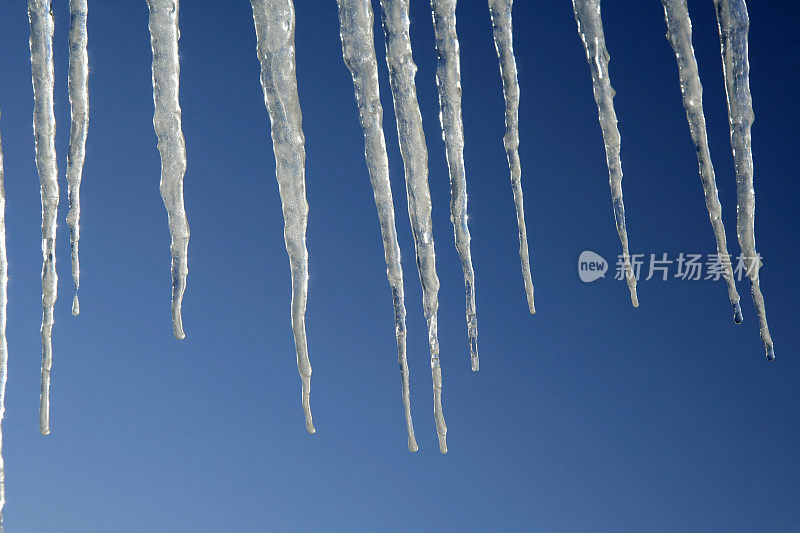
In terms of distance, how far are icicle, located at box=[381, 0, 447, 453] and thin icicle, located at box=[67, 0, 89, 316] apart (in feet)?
0.90

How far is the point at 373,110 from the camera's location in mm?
568

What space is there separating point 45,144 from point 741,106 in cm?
65

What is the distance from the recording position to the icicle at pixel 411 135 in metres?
0.57

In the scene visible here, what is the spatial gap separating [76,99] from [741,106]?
62 cm

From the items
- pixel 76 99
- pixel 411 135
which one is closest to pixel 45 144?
pixel 76 99

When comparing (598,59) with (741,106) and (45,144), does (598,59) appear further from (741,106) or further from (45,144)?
(45,144)

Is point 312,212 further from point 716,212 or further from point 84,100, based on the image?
point 716,212

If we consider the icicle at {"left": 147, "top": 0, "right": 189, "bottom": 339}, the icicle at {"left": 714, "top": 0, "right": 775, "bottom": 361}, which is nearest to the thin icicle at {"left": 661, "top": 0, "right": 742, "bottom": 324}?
the icicle at {"left": 714, "top": 0, "right": 775, "bottom": 361}

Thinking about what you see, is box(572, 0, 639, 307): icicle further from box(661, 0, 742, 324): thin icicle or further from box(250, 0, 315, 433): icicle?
box(250, 0, 315, 433): icicle

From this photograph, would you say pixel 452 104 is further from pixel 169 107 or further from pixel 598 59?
pixel 169 107

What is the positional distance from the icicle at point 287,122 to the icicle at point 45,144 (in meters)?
0.20

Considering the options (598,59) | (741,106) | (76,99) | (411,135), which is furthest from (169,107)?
(741,106)

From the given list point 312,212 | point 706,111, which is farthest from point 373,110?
point 706,111

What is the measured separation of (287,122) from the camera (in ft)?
1.85
